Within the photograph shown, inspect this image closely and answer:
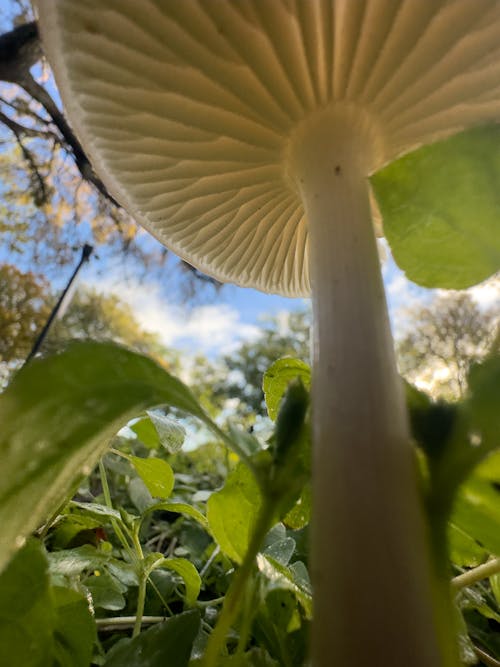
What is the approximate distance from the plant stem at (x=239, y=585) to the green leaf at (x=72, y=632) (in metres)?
0.10

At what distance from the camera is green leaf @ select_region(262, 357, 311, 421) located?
0.38 m

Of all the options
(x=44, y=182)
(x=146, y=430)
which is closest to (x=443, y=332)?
(x=44, y=182)

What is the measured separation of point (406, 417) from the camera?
267 millimetres

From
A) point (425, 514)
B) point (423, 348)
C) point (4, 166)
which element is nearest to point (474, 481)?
point (425, 514)

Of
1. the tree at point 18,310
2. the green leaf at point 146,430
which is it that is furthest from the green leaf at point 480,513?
the tree at point 18,310

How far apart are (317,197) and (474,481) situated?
20cm

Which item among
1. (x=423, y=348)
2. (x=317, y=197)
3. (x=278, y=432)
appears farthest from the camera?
(x=423, y=348)

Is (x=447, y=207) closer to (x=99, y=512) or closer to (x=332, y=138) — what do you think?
(x=332, y=138)

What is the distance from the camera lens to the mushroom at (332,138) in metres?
0.22

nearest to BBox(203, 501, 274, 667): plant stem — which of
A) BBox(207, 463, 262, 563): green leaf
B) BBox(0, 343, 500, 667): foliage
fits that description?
BBox(0, 343, 500, 667): foliage

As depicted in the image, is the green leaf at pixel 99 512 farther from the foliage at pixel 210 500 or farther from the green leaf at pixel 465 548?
the green leaf at pixel 465 548

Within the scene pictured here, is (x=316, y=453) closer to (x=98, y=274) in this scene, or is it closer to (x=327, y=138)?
(x=327, y=138)

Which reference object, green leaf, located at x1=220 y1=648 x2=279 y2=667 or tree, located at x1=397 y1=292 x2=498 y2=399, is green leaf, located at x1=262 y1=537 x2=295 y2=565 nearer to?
green leaf, located at x1=220 y1=648 x2=279 y2=667

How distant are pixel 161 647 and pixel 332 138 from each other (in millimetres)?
342
